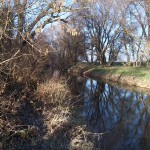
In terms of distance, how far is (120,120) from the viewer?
12.8 m

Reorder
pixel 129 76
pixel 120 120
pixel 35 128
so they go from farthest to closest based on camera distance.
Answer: pixel 129 76
pixel 120 120
pixel 35 128

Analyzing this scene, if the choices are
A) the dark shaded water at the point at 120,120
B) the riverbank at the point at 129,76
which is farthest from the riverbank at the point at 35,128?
the riverbank at the point at 129,76

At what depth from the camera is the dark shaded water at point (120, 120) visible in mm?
9719

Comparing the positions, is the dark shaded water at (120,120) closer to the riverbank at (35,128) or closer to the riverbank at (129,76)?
the riverbank at (35,128)

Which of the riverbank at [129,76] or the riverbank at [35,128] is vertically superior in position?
the riverbank at [129,76]

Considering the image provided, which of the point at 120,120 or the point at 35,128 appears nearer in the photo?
the point at 35,128

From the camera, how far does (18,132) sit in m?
8.20

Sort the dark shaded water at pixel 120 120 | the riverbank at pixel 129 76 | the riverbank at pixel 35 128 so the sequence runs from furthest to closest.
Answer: the riverbank at pixel 129 76, the dark shaded water at pixel 120 120, the riverbank at pixel 35 128

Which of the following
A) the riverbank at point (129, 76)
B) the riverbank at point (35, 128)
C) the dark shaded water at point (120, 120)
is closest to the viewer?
the riverbank at point (35, 128)

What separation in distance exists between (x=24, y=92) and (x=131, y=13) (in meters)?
24.7

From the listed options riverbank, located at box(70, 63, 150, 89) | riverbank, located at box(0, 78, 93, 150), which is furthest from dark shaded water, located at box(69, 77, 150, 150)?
riverbank, located at box(70, 63, 150, 89)

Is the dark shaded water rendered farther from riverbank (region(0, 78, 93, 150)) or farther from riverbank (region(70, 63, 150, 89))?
riverbank (region(70, 63, 150, 89))

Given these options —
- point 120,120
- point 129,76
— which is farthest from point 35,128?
point 129,76

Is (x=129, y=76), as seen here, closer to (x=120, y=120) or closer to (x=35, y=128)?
(x=120, y=120)
